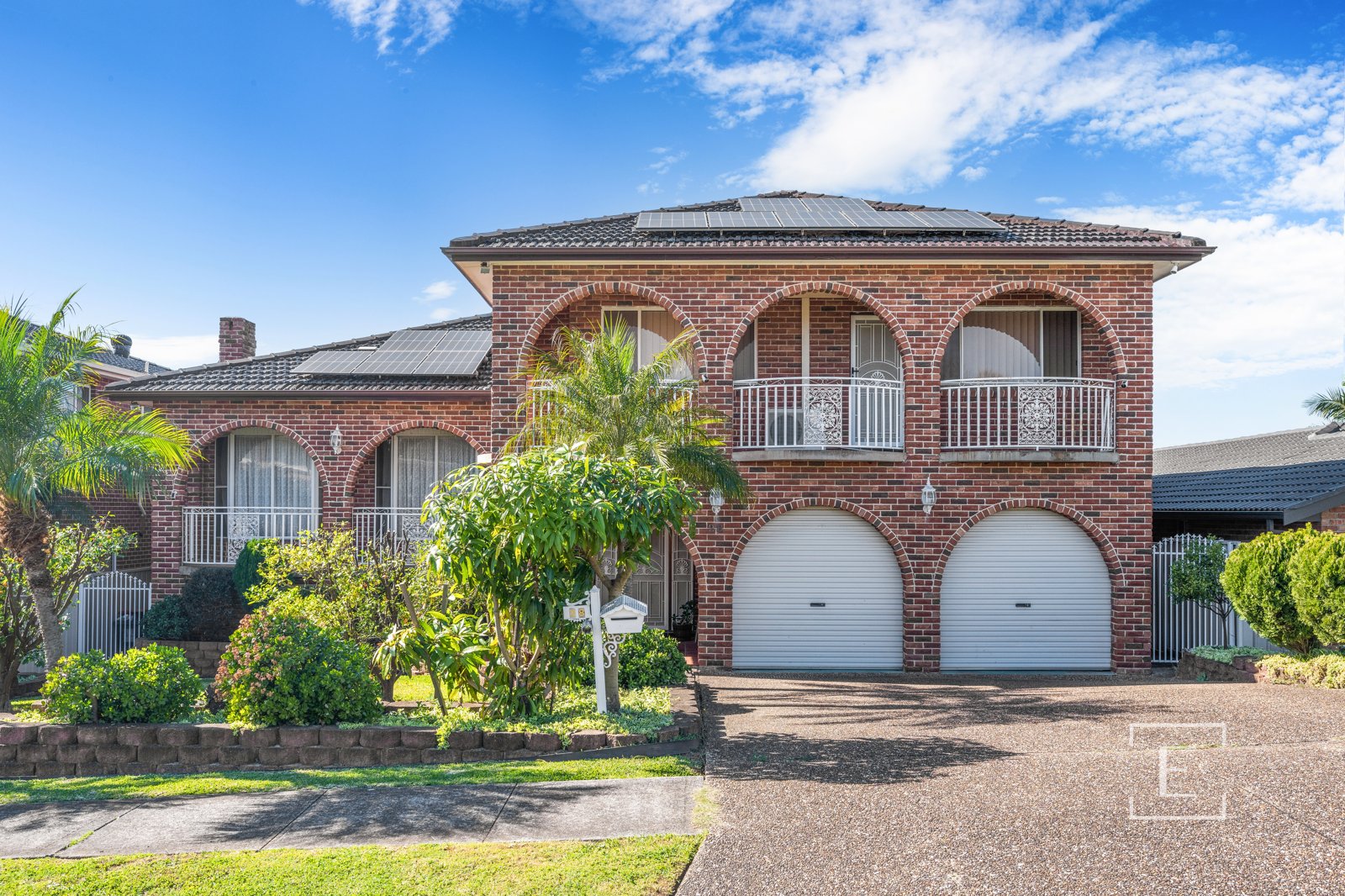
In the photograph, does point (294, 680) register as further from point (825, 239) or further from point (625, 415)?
point (825, 239)

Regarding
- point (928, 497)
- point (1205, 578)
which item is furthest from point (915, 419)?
point (1205, 578)

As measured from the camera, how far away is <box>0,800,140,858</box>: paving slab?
603 centimetres

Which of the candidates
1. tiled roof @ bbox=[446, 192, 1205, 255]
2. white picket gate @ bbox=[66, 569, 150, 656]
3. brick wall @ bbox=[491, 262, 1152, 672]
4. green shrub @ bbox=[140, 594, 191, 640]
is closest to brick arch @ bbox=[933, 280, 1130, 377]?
brick wall @ bbox=[491, 262, 1152, 672]

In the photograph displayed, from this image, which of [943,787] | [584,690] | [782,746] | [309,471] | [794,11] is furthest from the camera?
[309,471]

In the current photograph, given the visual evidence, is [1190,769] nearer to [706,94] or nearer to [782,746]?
[782,746]

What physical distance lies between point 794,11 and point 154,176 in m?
9.91

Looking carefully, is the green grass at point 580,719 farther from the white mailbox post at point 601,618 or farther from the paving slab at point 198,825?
the paving slab at point 198,825

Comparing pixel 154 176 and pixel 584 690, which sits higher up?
pixel 154 176

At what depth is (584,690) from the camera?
10172 mm

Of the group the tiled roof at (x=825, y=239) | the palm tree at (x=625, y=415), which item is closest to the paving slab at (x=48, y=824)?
the palm tree at (x=625, y=415)

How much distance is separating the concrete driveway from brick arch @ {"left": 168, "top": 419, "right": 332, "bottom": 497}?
9.01m

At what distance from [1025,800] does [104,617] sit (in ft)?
48.2

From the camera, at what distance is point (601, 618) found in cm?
881

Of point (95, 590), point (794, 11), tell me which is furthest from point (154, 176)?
point (794, 11)
